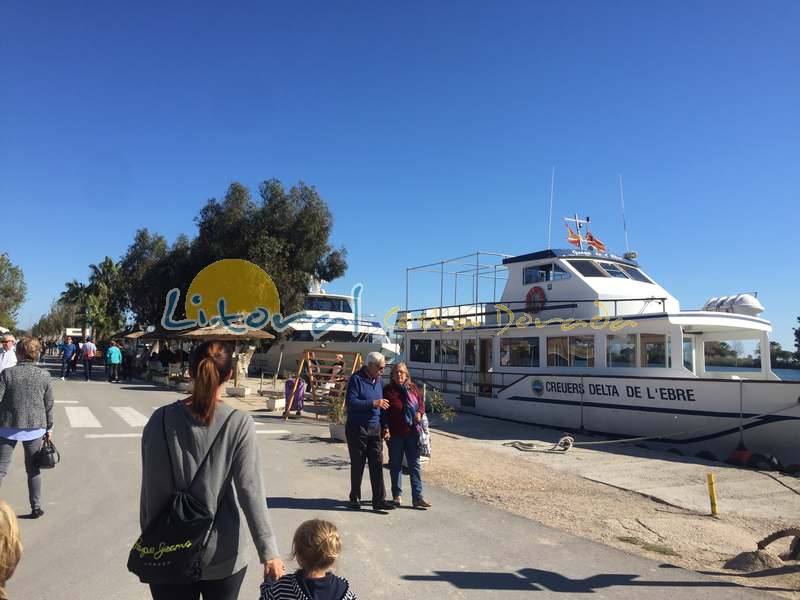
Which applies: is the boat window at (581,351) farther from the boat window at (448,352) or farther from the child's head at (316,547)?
the child's head at (316,547)

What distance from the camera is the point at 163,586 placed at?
96.9 inches

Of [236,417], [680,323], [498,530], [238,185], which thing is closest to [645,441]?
[680,323]

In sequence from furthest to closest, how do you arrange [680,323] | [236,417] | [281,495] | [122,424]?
1. [680,323]
2. [122,424]
3. [281,495]
4. [236,417]

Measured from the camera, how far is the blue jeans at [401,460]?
22.7 feet

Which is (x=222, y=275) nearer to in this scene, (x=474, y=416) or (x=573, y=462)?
(x=474, y=416)

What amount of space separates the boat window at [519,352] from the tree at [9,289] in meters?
44.9

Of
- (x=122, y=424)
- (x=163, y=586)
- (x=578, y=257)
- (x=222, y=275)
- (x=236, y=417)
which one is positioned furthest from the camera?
(x=222, y=275)

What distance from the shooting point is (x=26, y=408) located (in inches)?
224

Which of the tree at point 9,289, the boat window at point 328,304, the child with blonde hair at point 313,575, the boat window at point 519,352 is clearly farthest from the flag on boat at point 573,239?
the tree at point 9,289

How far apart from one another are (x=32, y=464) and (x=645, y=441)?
11928 mm

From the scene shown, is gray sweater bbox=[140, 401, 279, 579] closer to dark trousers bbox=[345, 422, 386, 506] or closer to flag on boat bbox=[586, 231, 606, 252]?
dark trousers bbox=[345, 422, 386, 506]

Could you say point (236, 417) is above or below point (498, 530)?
above

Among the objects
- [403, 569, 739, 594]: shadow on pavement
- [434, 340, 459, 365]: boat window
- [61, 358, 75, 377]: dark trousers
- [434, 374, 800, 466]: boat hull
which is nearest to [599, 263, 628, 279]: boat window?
[434, 374, 800, 466]: boat hull

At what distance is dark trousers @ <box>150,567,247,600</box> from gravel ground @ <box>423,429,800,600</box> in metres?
4.46
